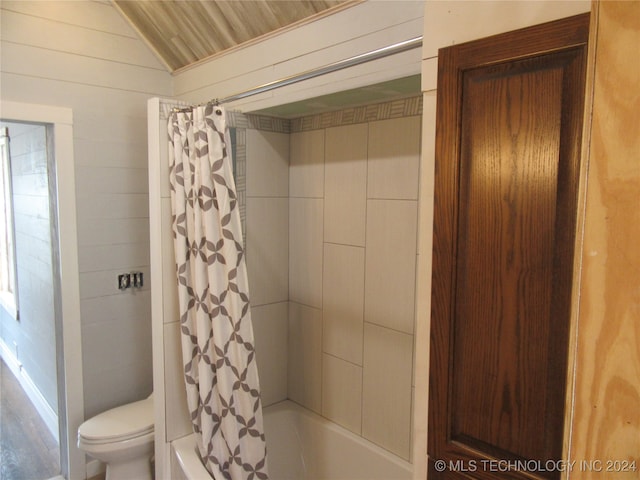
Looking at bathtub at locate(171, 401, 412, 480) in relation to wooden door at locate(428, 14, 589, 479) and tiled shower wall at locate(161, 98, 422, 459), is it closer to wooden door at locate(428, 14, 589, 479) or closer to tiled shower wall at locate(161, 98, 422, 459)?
tiled shower wall at locate(161, 98, 422, 459)

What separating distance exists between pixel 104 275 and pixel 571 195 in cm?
249

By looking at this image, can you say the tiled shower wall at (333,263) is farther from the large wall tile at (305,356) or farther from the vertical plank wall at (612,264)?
the vertical plank wall at (612,264)

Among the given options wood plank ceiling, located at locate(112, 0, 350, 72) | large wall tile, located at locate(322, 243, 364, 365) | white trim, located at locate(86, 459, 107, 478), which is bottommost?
white trim, located at locate(86, 459, 107, 478)

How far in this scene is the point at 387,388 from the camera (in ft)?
6.66

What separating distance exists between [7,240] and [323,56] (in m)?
3.69

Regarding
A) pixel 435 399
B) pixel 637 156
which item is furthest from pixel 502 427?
pixel 637 156

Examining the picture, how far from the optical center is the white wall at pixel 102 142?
7.28ft

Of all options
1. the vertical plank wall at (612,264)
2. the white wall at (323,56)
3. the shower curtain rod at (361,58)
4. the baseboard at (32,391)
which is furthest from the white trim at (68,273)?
the vertical plank wall at (612,264)

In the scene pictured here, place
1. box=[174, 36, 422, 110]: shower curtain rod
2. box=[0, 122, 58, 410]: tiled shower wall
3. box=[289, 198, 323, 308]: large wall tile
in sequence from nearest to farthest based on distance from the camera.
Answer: box=[174, 36, 422, 110]: shower curtain rod
box=[289, 198, 323, 308]: large wall tile
box=[0, 122, 58, 410]: tiled shower wall

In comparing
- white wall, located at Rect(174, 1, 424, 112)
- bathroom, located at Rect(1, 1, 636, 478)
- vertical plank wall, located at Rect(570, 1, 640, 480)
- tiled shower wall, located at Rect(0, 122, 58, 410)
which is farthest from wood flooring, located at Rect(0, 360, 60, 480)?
vertical plank wall, located at Rect(570, 1, 640, 480)

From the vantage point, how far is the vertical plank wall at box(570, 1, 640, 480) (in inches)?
19.2

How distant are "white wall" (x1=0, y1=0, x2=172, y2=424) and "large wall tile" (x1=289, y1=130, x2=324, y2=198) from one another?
948mm

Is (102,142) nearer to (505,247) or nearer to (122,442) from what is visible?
(122,442)

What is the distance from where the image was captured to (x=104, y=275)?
251cm
